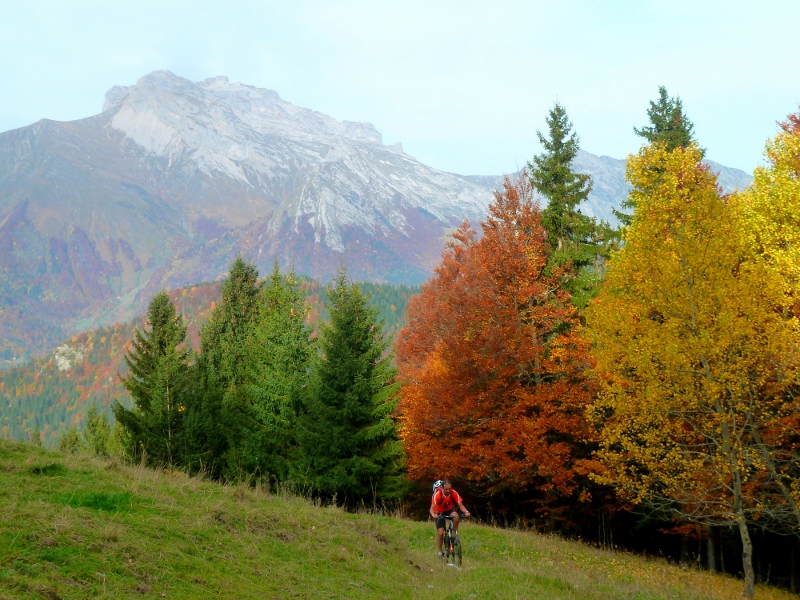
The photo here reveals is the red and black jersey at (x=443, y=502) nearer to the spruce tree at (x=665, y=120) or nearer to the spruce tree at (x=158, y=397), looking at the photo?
the spruce tree at (x=158, y=397)

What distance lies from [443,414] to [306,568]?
1344 centimetres

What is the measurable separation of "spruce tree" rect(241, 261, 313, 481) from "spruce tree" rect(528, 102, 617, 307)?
12.6 meters

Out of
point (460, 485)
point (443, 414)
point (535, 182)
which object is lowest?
point (460, 485)

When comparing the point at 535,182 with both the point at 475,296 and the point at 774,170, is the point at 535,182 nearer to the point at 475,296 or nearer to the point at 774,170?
the point at 475,296

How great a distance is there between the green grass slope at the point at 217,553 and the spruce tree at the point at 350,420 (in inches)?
303

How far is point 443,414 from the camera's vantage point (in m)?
23.8

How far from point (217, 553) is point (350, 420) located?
51.6 ft

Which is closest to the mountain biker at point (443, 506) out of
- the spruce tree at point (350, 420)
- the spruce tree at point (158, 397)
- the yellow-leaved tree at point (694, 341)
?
the yellow-leaved tree at point (694, 341)

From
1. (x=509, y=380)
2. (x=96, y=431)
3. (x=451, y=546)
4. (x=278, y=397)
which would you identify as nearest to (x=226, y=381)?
(x=278, y=397)

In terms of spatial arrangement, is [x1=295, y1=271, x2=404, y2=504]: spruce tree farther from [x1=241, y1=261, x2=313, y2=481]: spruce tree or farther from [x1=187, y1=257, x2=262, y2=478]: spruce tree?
[x1=187, y1=257, x2=262, y2=478]: spruce tree

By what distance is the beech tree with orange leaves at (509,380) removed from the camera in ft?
71.9

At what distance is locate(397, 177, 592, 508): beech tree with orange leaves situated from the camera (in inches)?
862

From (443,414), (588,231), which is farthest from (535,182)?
(443,414)

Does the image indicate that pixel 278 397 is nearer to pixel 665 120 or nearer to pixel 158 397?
pixel 158 397
